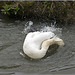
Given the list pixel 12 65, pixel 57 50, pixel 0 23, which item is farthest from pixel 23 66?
pixel 0 23

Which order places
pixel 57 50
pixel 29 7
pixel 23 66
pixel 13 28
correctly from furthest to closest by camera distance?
1. pixel 29 7
2. pixel 13 28
3. pixel 57 50
4. pixel 23 66

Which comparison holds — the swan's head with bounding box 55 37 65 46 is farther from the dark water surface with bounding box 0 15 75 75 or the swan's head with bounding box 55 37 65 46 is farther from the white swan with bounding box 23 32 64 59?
the dark water surface with bounding box 0 15 75 75

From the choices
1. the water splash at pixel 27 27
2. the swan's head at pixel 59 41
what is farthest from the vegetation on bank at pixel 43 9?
the swan's head at pixel 59 41

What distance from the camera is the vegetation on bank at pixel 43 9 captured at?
622 centimetres

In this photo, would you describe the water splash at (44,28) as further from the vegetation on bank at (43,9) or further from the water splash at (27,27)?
the vegetation on bank at (43,9)

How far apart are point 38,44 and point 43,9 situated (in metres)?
1.72

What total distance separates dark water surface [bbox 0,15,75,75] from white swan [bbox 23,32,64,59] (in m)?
0.17

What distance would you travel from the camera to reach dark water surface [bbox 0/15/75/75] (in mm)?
4598

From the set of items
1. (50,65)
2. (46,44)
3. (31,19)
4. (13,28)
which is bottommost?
(50,65)

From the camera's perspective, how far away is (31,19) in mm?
6527

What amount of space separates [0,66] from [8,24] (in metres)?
1.95

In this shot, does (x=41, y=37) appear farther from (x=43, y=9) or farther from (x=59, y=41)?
(x=43, y=9)

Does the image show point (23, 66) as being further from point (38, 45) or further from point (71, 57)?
point (71, 57)

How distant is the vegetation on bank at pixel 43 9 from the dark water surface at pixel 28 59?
40cm
